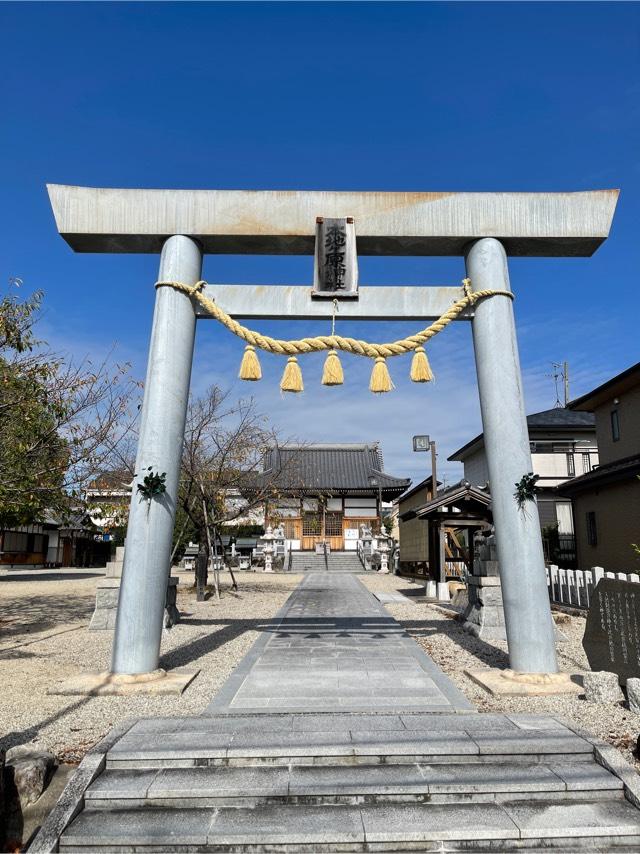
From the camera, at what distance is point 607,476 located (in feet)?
52.3

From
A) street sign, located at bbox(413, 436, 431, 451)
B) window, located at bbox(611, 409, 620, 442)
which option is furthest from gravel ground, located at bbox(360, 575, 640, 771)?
street sign, located at bbox(413, 436, 431, 451)

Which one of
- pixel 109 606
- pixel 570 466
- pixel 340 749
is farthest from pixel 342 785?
pixel 570 466

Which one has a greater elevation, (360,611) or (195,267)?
(195,267)

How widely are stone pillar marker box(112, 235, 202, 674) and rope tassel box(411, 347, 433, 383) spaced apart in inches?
102

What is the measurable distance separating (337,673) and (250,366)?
146 inches

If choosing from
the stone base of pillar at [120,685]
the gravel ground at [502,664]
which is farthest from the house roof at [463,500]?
the stone base of pillar at [120,685]

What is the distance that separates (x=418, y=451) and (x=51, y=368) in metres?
18.0

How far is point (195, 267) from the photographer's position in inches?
267

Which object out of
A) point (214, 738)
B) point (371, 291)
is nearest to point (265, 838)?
point (214, 738)

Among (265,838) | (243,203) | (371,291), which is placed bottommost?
(265,838)

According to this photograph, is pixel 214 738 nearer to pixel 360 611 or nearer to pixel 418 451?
pixel 360 611

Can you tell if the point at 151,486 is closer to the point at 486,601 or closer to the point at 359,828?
the point at 359,828

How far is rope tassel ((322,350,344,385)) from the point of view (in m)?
6.55

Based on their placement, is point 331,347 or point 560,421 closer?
point 331,347
